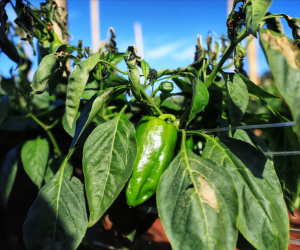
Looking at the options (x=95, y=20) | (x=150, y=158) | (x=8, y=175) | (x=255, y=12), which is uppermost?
(x=95, y=20)

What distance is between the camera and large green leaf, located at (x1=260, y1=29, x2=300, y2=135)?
1.42ft

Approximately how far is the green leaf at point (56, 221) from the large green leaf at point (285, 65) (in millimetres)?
445

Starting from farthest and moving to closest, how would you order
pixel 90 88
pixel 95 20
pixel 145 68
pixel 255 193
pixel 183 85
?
pixel 95 20, pixel 90 88, pixel 183 85, pixel 145 68, pixel 255 193

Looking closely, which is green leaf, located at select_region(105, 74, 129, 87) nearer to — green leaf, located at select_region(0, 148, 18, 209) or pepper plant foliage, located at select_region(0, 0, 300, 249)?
pepper plant foliage, located at select_region(0, 0, 300, 249)

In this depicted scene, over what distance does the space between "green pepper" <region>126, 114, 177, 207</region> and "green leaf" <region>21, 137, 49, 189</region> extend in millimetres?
354

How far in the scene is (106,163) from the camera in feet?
2.02

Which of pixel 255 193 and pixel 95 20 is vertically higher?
pixel 95 20

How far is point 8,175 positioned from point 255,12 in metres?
0.89

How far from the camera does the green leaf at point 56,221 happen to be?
0.63 metres

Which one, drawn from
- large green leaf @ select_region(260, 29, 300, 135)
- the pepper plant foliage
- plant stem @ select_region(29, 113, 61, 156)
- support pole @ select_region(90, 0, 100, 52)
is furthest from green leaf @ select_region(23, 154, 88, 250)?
support pole @ select_region(90, 0, 100, 52)

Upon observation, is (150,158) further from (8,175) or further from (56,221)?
(8,175)

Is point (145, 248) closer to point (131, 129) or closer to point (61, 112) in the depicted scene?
point (131, 129)

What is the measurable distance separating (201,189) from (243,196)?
9 centimetres

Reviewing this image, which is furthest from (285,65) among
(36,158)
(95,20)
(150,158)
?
(95,20)
